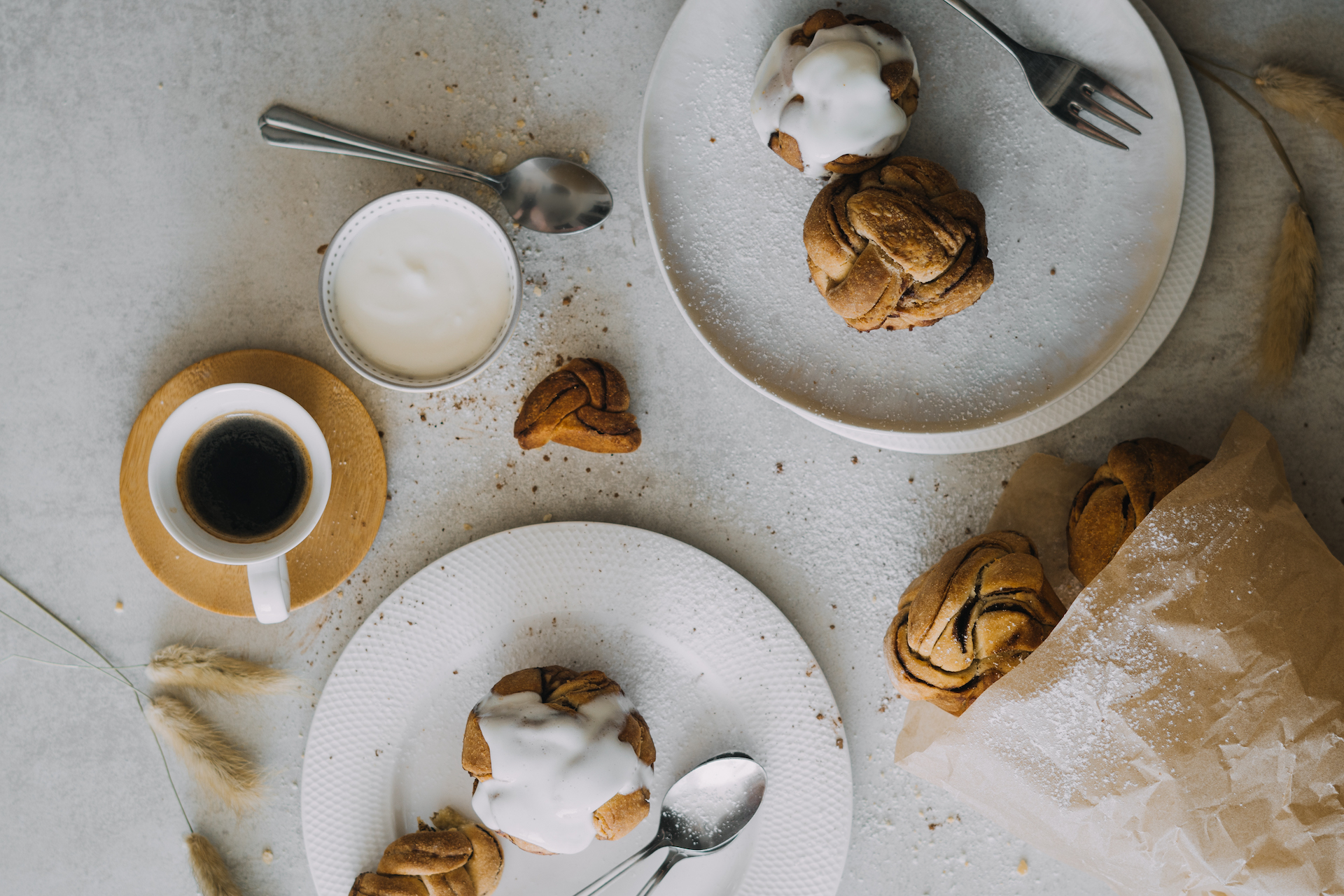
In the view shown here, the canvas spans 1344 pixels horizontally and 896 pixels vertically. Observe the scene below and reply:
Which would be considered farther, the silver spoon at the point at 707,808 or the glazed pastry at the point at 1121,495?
the silver spoon at the point at 707,808

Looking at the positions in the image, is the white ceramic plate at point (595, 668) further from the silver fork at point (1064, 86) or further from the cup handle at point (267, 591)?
→ the silver fork at point (1064, 86)

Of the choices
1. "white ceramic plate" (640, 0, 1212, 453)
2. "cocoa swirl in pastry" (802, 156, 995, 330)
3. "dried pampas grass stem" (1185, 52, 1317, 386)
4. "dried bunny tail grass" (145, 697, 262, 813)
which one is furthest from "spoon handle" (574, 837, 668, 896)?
"dried pampas grass stem" (1185, 52, 1317, 386)

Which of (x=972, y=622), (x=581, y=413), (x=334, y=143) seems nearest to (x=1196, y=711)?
(x=972, y=622)

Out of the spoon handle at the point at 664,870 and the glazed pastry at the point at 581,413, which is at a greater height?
the glazed pastry at the point at 581,413

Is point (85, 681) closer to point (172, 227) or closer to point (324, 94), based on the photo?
point (172, 227)

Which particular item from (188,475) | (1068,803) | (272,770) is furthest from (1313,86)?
(272,770)

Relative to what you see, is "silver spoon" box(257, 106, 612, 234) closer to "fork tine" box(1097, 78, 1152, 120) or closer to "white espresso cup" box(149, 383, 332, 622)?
"white espresso cup" box(149, 383, 332, 622)

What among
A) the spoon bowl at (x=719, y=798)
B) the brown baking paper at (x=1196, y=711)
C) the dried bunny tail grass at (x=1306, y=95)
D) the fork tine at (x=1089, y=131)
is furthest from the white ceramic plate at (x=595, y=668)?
the dried bunny tail grass at (x=1306, y=95)
